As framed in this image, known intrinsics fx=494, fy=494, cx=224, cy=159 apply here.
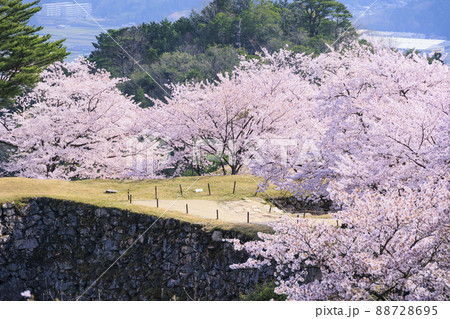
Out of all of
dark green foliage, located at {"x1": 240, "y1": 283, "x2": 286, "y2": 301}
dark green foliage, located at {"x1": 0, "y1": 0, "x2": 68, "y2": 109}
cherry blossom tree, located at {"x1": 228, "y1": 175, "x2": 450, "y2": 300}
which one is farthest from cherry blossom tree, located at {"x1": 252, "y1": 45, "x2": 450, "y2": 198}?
dark green foliage, located at {"x1": 0, "y1": 0, "x2": 68, "y2": 109}

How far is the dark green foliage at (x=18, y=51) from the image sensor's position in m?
23.2

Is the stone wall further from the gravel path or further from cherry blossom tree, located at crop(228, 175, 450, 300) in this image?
cherry blossom tree, located at crop(228, 175, 450, 300)

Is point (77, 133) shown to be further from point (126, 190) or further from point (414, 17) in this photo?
point (414, 17)

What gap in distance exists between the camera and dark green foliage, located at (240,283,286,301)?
35.6 feet

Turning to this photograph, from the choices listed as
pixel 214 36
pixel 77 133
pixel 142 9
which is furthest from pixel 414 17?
pixel 77 133

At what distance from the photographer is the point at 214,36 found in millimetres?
53438

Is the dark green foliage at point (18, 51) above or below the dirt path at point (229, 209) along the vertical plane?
above


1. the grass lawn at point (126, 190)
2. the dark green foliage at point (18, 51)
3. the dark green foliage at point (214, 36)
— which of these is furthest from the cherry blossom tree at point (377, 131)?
the dark green foliage at point (214, 36)

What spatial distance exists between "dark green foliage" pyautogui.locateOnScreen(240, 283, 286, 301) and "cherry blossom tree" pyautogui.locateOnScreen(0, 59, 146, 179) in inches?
644

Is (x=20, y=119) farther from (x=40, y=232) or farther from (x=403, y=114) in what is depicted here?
(x=403, y=114)

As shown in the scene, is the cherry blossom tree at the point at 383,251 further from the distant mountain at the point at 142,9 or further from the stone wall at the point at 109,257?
the distant mountain at the point at 142,9

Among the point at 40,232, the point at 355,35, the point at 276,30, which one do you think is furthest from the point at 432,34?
the point at 40,232

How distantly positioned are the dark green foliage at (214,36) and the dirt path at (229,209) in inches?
1211

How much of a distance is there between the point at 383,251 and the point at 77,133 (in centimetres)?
2018
